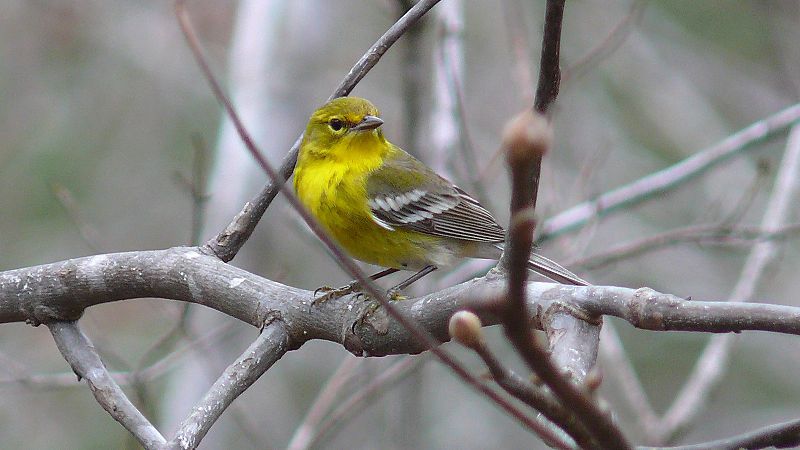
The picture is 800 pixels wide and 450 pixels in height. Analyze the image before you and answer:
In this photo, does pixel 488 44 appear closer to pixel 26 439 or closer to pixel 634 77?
pixel 634 77

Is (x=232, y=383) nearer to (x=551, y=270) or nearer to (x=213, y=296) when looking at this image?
(x=213, y=296)

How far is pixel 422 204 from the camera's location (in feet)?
14.6

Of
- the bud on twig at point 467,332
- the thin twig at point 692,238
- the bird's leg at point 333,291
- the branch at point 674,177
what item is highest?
the bud on twig at point 467,332

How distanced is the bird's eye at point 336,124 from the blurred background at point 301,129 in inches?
26.3

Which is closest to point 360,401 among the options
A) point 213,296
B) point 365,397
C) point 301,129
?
point 365,397

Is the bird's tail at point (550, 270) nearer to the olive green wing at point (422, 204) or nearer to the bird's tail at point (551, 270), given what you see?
the bird's tail at point (551, 270)

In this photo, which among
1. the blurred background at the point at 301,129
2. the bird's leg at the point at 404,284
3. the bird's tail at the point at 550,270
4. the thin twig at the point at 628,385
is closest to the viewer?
the bird's leg at the point at 404,284

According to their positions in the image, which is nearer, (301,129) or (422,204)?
(422,204)

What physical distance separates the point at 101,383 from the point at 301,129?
485 centimetres

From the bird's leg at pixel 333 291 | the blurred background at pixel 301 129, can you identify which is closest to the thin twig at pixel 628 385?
the blurred background at pixel 301 129

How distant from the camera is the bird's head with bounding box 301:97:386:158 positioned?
14.5 ft

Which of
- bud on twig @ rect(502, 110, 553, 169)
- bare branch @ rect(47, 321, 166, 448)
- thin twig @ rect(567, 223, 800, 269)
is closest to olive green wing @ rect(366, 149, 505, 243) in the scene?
thin twig @ rect(567, 223, 800, 269)

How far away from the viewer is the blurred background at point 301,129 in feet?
20.6

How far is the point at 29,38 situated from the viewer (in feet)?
33.6
